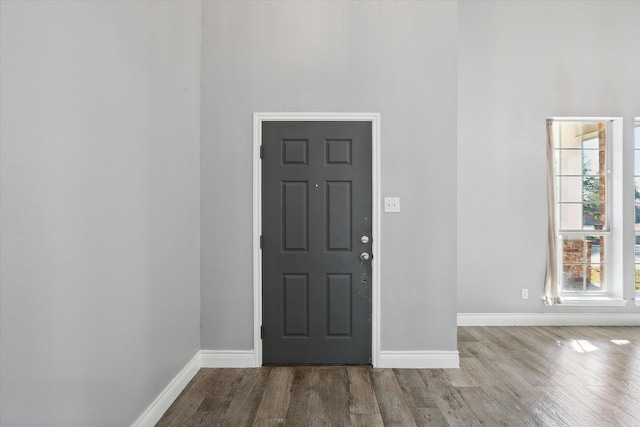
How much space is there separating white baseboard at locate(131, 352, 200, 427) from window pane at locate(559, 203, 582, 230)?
415 cm

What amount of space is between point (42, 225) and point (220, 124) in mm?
1857

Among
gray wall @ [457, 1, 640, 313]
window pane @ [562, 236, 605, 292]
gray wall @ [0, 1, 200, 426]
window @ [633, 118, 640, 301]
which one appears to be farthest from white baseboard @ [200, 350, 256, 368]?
window @ [633, 118, 640, 301]

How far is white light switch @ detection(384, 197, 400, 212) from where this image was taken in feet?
9.84

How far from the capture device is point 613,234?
4148 mm

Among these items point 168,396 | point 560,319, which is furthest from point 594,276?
point 168,396

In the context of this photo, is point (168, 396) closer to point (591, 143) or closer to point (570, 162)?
point (570, 162)

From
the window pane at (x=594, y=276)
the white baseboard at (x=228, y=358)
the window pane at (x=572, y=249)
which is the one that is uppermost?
the window pane at (x=572, y=249)

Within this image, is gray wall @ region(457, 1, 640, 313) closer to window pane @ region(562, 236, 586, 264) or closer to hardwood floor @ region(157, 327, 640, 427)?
window pane @ region(562, 236, 586, 264)

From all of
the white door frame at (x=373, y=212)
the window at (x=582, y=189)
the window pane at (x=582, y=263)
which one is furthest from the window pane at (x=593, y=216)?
the white door frame at (x=373, y=212)

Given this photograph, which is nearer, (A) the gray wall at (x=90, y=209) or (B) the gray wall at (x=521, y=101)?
(A) the gray wall at (x=90, y=209)

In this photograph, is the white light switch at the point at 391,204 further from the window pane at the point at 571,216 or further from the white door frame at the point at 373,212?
the window pane at the point at 571,216

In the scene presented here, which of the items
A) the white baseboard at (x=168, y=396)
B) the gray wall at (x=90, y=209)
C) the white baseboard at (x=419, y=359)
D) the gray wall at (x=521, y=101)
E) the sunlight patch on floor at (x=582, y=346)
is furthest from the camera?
the gray wall at (x=521, y=101)

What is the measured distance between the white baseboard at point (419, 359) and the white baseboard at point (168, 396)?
4.95 feet

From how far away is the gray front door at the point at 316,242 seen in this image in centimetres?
302
